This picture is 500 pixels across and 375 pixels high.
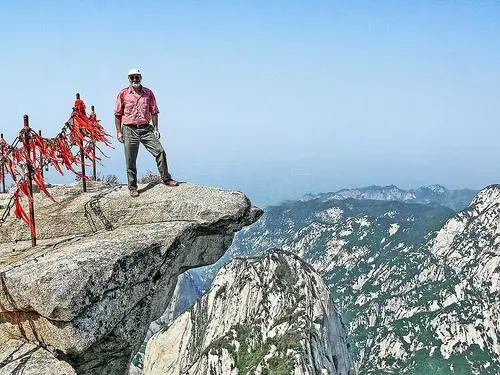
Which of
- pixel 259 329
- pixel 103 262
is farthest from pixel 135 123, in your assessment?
pixel 259 329

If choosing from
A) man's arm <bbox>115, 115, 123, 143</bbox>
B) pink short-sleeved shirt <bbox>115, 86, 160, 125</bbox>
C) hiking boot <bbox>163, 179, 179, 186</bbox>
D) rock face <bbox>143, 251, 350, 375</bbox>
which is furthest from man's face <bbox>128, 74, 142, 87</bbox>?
rock face <bbox>143, 251, 350, 375</bbox>

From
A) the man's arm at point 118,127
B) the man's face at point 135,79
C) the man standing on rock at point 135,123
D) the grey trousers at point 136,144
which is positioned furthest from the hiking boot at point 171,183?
the man's face at point 135,79

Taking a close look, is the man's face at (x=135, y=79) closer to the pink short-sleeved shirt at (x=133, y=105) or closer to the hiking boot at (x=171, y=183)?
the pink short-sleeved shirt at (x=133, y=105)

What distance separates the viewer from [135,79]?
2267 cm

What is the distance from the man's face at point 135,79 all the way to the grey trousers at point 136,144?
1974 millimetres

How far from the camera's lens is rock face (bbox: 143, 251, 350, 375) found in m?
146

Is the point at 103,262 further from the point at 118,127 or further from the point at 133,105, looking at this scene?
Answer: the point at 133,105

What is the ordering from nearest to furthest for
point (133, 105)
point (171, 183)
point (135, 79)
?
point (135, 79), point (133, 105), point (171, 183)

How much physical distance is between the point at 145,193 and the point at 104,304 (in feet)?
23.9

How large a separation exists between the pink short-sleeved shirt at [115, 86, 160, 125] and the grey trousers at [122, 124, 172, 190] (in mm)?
454

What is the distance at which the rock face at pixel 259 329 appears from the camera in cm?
14600

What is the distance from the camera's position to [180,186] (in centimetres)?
2559

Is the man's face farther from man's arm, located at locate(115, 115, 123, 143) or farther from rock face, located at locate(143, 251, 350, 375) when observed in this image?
rock face, located at locate(143, 251, 350, 375)

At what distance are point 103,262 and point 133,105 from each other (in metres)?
7.79
